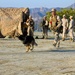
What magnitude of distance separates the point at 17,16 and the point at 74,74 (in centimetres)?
1977

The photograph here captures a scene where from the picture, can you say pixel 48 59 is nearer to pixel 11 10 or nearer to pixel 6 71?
pixel 6 71

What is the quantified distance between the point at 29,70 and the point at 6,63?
208cm

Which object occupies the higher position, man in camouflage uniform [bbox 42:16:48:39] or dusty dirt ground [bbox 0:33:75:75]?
man in camouflage uniform [bbox 42:16:48:39]

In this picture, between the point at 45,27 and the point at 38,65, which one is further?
the point at 45,27

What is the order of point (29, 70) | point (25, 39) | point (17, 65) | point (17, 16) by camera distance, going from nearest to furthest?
point (29, 70) < point (17, 65) < point (25, 39) < point (17, 16)

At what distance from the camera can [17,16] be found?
3180 centimetres

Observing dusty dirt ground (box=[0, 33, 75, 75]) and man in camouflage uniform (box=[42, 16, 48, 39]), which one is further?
man in camouflage uniform (box=[42, 16, 48, 39])

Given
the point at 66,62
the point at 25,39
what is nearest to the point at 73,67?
the point at 66,62

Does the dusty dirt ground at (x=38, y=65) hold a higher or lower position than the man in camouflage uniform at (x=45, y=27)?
lower

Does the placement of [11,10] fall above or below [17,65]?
above

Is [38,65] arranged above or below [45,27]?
below

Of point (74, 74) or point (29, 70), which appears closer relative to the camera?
point (74, 74)

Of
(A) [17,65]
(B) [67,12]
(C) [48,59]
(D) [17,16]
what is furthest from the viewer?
(B) [67,12]

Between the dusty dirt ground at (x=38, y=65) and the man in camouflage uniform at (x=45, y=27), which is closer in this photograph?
the dusty dirt ground at (x=38, y=65)
